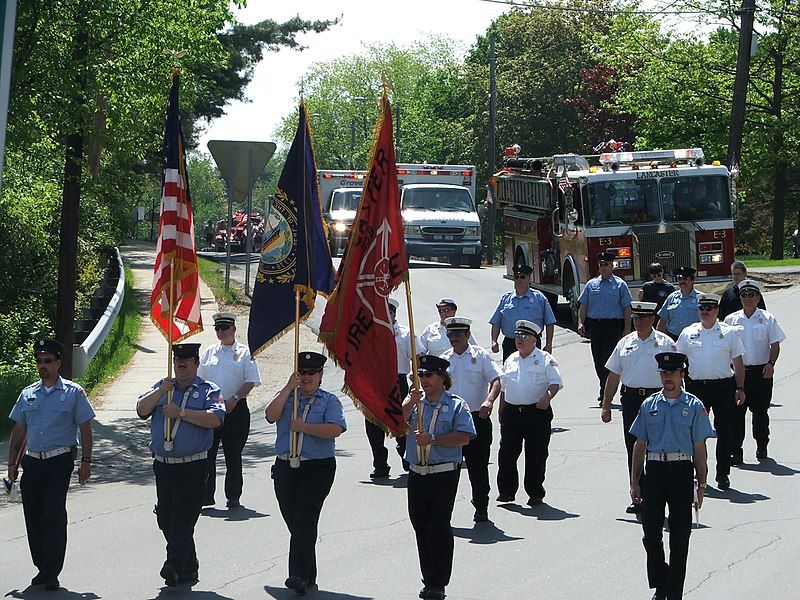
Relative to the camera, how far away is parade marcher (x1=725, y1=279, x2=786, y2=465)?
13625 millimetres

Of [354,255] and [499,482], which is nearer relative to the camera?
[354,255]

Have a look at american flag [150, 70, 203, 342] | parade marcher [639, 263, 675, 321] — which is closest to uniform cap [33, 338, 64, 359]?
american flag [150, 70, 203, 342]

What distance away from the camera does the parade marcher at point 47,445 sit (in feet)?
30.9

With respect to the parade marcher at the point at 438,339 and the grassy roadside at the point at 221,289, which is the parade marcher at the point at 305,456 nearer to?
the parade marcher at the point at 438,339

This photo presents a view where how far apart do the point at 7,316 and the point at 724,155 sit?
2130 cm

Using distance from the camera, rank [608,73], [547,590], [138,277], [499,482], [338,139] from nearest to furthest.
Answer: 1. [547,590]
2. [499,482]
3. [138,277]
4. [608,73]
5. [338,139]

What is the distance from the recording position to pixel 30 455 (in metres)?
9.59

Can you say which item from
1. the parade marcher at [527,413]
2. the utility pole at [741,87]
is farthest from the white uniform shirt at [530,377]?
the utility pole at [741,87]

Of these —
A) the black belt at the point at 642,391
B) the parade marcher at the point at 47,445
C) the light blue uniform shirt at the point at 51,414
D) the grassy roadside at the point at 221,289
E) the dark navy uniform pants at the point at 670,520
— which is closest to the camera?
the dark navy uniform pants at the point at 670,520

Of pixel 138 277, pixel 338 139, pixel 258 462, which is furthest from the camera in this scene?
pixel 338 139

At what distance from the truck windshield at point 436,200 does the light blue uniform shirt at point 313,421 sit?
25.2 m

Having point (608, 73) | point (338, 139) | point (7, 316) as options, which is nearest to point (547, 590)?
point (7, 316)

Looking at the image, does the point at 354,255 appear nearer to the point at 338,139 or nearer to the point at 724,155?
the point at 724,155

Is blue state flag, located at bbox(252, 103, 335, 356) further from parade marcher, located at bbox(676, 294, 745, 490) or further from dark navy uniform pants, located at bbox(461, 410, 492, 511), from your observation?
parade marcher, located at bbox(676, 294, 745, 490)
